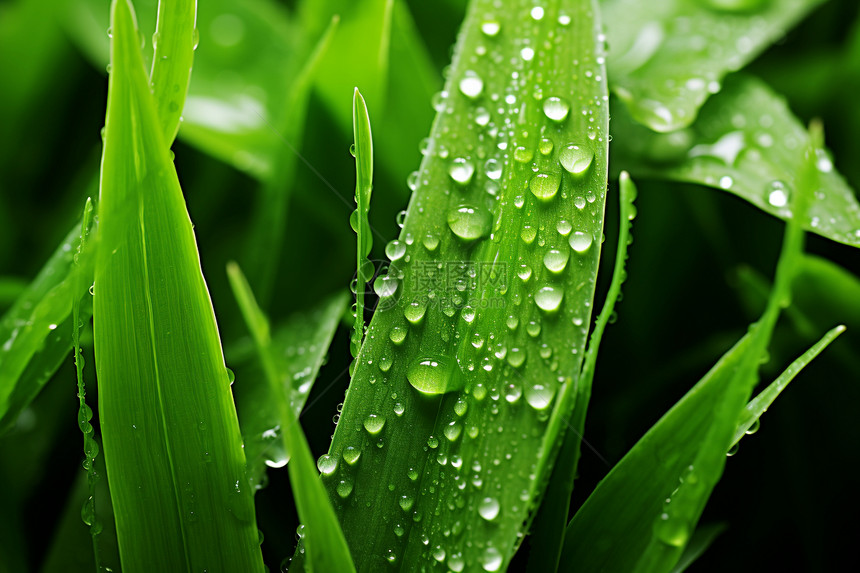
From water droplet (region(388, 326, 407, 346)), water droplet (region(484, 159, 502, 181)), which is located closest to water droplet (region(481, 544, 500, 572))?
water droplet (region(388, 326, 407, 346))

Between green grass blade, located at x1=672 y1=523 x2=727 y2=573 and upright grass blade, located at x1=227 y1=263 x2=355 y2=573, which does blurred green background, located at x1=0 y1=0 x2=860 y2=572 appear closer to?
green grass blade, located at x1=672 y1=523 x2=727 y2=573

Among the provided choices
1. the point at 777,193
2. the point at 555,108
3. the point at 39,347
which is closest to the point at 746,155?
the point at 777,193

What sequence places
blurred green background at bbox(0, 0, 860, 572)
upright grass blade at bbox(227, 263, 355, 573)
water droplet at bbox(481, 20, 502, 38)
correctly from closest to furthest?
upright grass blade at bbox(227, 263, 355, 573)
water droplet at bbox(481, 20, 502, 38)
blurred green background at bbox(0, 0, 860, 572)

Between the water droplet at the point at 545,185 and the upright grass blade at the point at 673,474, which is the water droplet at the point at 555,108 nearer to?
the water droplet at the point at 545,185

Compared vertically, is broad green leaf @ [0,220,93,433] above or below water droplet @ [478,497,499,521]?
above

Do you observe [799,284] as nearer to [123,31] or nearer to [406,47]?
[406,47]

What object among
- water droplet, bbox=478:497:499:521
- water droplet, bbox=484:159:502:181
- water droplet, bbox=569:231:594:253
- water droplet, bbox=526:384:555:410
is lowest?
water droplet, bbox=478:497:499:521

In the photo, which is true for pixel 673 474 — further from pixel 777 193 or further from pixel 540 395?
pixel 777 193
